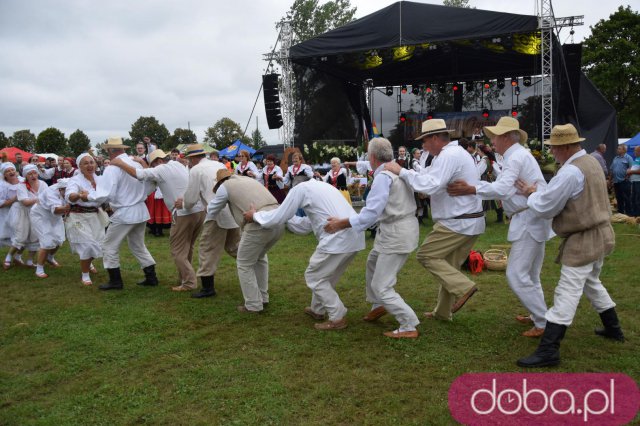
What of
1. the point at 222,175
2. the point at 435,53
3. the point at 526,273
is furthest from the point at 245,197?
the point at 435,53

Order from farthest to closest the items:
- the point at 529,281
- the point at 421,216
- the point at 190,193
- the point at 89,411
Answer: the point at 421,216, the point at 190,193, the point at 529,281, the point at 89,411

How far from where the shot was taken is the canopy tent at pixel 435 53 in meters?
15.5

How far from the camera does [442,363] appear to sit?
4109mm

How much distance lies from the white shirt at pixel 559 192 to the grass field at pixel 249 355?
3.89 ft

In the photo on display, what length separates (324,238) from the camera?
4.77 metres

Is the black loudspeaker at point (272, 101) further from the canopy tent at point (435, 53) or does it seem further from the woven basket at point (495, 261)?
the woven basket at point (495, 261)

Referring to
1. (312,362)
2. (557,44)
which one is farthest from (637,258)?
(557,44)

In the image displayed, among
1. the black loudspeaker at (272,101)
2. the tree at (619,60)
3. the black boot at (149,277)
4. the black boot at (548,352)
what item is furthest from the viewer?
the tree at (619,60)

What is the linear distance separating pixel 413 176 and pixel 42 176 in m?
12.1

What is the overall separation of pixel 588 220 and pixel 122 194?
524cm

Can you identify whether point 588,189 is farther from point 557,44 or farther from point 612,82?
point 612,82

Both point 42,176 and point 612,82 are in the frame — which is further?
point 612,82

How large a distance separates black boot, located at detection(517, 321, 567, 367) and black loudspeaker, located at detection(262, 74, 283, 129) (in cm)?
1727

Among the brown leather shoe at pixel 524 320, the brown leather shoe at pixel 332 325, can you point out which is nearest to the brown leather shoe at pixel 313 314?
the brown leather shoe at pixel 332 325
